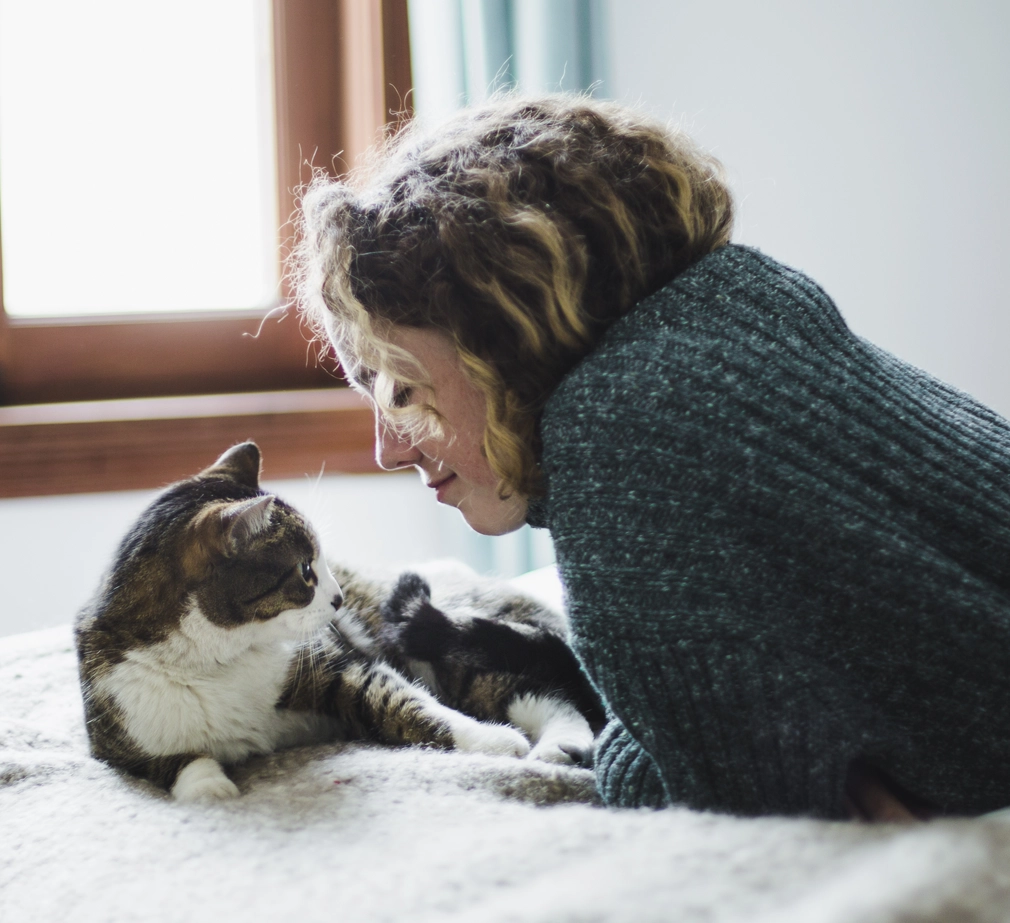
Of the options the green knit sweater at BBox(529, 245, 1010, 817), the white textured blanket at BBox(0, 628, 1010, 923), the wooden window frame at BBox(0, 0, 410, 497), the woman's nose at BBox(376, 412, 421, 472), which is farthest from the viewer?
the wooden window frame at BBox(0, 0, 410, 497)

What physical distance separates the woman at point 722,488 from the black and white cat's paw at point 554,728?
0.10 metres

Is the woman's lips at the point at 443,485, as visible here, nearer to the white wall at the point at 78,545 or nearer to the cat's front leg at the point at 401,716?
the cat's front leg at the point at 401,716

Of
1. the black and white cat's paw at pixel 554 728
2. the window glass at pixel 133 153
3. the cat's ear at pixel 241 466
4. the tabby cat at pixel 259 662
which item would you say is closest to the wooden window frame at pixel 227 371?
the window glass at pixel 133 153

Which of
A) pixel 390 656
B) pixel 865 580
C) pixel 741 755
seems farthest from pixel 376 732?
pixel 865 580

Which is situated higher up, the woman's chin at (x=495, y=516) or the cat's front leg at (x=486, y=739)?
the woman's chin at (x=495, y=516)

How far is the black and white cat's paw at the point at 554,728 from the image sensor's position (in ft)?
3.15

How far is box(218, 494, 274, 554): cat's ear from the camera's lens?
3.42ft

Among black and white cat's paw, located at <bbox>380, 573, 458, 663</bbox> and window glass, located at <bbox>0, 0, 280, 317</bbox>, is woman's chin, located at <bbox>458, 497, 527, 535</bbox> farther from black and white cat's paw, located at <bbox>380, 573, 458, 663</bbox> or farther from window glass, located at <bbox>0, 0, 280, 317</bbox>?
window glass, located at <bbox>0, 0, 280, 317</bbox>

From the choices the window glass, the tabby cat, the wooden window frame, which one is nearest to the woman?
the tabby cat

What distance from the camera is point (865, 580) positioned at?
70 centimetres

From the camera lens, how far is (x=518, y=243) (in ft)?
2.80

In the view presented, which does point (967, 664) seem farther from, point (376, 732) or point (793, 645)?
point (376, 732)

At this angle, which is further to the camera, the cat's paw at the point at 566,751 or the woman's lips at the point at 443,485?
the woman's lips at the point at 443,485

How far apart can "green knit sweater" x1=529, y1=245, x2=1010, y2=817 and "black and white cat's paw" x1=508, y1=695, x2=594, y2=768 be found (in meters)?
0.18
